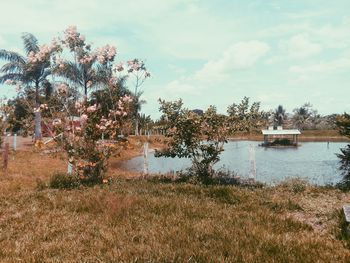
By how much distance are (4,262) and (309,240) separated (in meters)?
5.58

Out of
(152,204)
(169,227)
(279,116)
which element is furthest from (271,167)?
(279,116)

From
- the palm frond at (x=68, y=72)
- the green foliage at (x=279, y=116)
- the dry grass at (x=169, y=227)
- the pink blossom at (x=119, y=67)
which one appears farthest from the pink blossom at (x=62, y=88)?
the green foliage at (x=279, y=116)

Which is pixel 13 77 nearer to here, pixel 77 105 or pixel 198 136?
pixel 77 105

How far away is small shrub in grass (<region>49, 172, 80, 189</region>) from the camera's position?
1655 centimetres

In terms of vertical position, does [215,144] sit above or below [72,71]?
below

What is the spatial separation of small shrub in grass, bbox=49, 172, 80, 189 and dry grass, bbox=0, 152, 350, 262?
1.89m

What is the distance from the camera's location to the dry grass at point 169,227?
7332 mm

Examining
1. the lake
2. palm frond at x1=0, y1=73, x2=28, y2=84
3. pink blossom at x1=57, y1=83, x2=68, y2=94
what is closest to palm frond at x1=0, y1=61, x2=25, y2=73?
palm frond at x1=0, y1=73, x2=28, y2=84

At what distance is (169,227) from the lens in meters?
9.11

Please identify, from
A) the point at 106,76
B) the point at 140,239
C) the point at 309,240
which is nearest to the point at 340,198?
the point at 309,240

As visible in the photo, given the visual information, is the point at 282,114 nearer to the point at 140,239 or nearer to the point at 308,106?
the point at 308,106

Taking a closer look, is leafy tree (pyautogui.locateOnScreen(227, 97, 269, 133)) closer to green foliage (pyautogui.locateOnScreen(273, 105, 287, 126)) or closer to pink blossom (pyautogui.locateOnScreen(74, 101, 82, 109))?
pink blossom (pyautogui.locateOnScreen(74, 101, 82, 109))

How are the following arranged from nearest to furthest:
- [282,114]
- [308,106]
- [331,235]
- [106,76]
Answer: [331,235]
[106,76]
[282,114]
[308,106]

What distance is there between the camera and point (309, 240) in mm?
7984
